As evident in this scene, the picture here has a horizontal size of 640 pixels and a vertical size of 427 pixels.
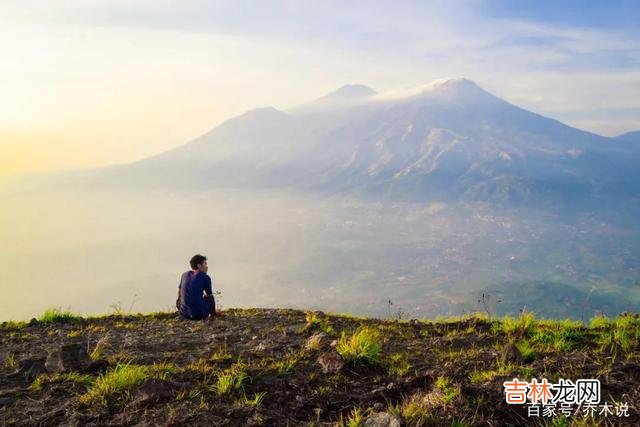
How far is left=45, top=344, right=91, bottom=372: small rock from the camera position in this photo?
7.02 m

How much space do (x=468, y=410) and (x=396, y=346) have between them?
379cm

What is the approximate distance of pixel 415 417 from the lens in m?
5.14

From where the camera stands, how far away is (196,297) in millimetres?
12445

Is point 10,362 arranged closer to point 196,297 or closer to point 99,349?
point 99,349

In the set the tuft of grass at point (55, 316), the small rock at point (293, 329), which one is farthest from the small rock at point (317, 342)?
the tuft of grass at point (55, 316)

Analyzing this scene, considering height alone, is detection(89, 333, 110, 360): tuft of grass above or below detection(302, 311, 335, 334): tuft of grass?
above

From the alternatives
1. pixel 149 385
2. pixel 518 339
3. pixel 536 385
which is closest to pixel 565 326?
pixel 518 339

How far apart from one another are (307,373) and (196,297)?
6269mm

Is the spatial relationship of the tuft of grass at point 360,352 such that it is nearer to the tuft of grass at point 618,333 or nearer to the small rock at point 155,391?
the small rock at point 155,391

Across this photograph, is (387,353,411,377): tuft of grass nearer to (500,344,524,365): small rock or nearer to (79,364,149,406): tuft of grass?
(500,344,524,365): small rock

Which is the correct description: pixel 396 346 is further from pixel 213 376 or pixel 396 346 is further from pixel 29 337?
pixel 29 337

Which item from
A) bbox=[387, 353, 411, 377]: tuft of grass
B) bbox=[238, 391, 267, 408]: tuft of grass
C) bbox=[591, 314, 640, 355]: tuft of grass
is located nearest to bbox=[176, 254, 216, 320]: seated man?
bbox=[387, 353, 411, 377]: tuft of grass

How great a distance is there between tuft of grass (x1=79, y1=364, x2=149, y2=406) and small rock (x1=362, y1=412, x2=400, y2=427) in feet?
9.98

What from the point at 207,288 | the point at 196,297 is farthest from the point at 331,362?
the point at 207,288
